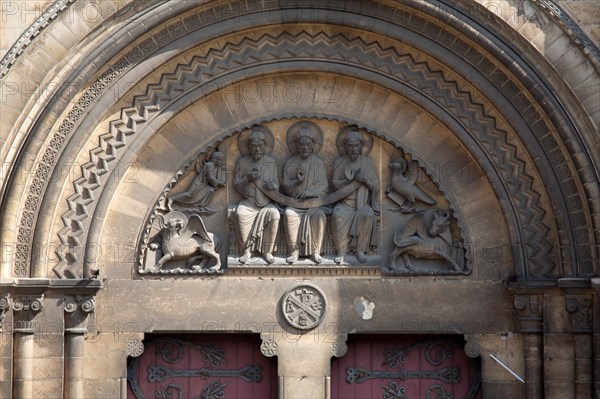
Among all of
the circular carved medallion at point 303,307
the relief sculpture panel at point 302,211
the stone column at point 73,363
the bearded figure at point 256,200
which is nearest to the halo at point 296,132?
the relief sculpture panel at point 302,211

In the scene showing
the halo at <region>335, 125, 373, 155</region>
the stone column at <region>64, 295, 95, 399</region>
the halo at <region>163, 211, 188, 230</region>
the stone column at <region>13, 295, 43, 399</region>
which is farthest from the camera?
the halo at <region>335, 125, 373, 155</region>

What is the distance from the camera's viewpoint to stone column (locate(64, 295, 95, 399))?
12.3 meters

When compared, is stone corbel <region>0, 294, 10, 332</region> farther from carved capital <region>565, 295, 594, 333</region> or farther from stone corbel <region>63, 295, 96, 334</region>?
carved capital <region>565, 295, 594, 333</region>

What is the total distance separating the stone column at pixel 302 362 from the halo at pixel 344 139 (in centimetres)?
181

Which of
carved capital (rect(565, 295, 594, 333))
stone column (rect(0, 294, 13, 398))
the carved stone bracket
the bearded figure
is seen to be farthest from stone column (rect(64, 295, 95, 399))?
carved capital (rect(565, 295, 594, 333))

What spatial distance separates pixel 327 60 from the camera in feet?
41.6

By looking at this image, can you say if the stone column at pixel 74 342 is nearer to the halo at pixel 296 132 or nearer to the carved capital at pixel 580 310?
the halo at pixel 296 132

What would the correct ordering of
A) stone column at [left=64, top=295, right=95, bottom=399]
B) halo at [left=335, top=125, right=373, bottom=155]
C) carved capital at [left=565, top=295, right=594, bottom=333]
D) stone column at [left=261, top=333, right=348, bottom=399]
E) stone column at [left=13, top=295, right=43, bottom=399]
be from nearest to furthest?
stone column at [left=13, top=295, right=43, bottom=399] < carved capital at [left=565, top=295, right=594, bottom=333] < stone column at [left=64, top=295, right=95, bottom=399] < stone column at [left=261, top=333, right=348, bottom=399] < halo at [left=335, top=125, right=373, bottom=155]

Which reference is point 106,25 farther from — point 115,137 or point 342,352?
point 342,352

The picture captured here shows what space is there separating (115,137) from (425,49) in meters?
3.04

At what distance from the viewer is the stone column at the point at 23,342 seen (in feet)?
39.7

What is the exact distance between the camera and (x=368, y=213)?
500 inches

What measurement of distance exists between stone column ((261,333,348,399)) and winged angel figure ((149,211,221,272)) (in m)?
0.93

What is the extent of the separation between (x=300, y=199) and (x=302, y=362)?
5.12 feet
